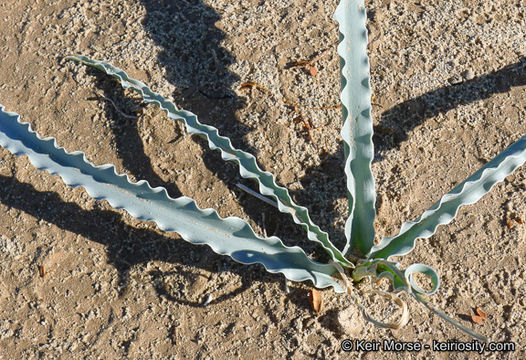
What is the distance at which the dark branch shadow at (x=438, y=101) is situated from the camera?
2.01 metres

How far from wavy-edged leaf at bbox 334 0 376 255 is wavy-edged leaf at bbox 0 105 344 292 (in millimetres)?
192

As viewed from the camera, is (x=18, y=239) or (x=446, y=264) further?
(x=18, y=239)

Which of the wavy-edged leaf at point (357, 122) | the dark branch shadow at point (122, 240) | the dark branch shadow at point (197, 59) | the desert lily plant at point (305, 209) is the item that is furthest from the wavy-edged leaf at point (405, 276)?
the dark branch shadow at point (197, 59)

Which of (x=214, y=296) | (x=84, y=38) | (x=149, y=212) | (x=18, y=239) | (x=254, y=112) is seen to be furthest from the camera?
(x=84, y=38)

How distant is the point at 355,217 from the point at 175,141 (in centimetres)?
74

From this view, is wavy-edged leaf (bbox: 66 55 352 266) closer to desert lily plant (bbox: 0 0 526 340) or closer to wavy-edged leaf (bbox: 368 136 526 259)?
desert lily plant (bbox: 0 0 526 340)

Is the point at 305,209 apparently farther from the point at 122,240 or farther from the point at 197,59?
the point at 197,59

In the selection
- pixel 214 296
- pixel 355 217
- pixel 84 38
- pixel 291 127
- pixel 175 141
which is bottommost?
pixel 214 296

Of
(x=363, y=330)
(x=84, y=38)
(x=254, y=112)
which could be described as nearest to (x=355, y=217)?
(x=363, y=330)

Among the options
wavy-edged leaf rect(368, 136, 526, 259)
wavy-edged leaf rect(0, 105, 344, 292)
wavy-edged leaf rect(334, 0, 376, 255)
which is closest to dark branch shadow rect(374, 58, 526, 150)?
wavy-edged leaf rect(334, 0, 376, 255)

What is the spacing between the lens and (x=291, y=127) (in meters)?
2.02

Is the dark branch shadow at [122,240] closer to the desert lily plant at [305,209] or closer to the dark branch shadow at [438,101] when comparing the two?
the desert lily plant at [305,209]

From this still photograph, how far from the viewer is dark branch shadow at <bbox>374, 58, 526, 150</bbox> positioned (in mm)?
2008

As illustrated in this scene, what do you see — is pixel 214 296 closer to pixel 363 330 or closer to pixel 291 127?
pixel 363 330
